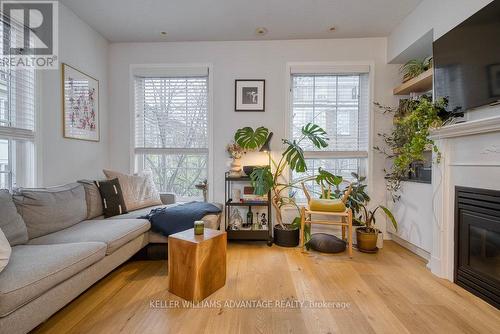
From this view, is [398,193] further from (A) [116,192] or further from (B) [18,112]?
(B) [18,112]

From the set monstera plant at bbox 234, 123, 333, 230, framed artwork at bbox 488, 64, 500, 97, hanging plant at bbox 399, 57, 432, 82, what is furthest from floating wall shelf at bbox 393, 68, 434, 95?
monstera plant at bbox 234, 123, 333, 230

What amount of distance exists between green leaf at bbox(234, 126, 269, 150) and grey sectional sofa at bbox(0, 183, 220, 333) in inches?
36.9

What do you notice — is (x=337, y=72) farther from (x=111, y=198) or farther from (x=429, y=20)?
(x=111, y=198)

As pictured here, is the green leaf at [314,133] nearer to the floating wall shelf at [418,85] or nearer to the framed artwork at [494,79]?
the floating wall shelf at [418,85]

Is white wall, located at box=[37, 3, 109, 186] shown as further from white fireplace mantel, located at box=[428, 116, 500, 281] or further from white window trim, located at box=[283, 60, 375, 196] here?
white fireplace mantel, located at box=[428, 116, 500, 281]

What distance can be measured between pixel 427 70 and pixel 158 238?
125 inches

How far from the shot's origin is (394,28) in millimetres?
2756

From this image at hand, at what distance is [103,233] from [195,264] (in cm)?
81

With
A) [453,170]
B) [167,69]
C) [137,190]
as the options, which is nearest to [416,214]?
[453,170]

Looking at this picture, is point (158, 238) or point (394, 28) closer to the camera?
point (158, 238)

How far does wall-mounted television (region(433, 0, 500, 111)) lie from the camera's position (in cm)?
155

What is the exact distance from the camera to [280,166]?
3.04 m

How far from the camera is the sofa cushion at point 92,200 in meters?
2.24

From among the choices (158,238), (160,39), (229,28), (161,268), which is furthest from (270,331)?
(160,39)
